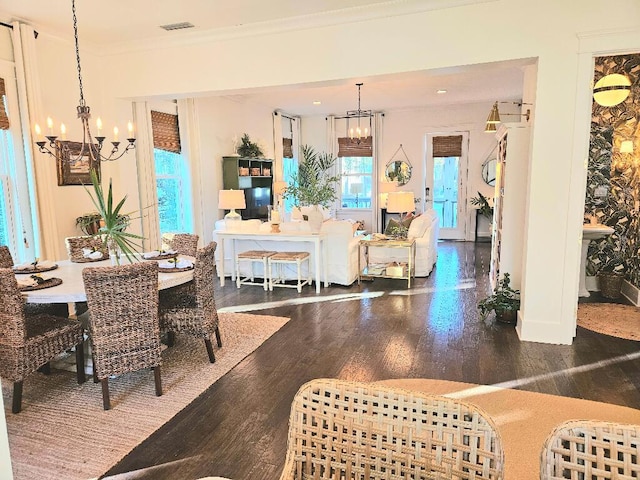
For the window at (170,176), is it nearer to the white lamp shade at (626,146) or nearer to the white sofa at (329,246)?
the white sofa at (329,246)

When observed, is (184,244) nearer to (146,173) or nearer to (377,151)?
(146,173)

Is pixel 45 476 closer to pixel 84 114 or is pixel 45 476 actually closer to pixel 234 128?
pixel 84 114

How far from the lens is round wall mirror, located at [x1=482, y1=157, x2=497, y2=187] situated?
32.7ft

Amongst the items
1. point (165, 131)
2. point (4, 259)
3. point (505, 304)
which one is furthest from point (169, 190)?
point (505, 304)

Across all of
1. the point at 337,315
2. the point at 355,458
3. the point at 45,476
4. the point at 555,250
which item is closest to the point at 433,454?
the point at 355,458

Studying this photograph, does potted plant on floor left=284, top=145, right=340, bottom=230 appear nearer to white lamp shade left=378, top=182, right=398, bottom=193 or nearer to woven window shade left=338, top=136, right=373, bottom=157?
woven window shade left=338, top=136, right=373, bottom=157

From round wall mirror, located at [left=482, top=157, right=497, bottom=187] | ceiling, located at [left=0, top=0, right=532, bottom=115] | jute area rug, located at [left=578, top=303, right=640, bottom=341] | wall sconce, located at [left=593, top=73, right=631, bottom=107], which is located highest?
ceiling, located at [left=0, top=0, right=532, bottom=115]

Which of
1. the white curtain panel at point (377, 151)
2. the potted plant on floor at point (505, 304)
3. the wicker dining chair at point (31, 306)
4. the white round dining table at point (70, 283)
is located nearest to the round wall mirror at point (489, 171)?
the white curtain panel at point (377, 151)

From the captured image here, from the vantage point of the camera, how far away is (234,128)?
843cm

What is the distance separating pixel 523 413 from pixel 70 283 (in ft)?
10.6

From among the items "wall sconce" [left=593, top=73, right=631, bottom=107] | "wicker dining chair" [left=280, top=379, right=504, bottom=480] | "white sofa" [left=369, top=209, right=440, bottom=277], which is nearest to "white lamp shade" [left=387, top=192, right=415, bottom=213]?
"white sofa" [left=369, top=209, right=440, bottom=277]

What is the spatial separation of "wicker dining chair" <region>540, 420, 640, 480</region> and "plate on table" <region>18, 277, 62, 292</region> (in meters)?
3.20

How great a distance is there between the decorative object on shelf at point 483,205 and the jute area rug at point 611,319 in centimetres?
441

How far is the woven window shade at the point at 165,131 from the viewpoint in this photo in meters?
6.56
